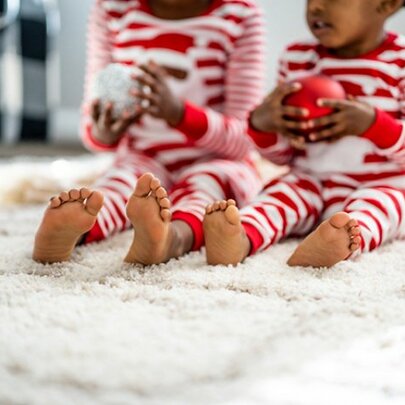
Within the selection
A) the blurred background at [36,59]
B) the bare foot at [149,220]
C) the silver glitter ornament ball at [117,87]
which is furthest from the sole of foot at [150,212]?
the blurred background at [36,59]

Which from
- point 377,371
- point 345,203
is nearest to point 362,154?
point 345,203

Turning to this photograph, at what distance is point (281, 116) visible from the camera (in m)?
1.13

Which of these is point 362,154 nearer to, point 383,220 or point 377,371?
point 383,220

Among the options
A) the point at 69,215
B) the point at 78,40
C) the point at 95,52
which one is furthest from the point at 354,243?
the point at 78,40

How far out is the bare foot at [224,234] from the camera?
0.91 m

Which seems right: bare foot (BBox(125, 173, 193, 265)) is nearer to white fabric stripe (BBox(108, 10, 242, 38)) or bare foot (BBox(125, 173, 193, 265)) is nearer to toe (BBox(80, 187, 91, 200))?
toe (BBox(80, 187, 91, 200))

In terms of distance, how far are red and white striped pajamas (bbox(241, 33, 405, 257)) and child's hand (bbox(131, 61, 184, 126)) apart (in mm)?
136

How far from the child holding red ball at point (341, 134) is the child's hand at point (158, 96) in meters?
0.13

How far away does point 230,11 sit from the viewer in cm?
132

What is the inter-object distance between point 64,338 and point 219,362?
0.15m

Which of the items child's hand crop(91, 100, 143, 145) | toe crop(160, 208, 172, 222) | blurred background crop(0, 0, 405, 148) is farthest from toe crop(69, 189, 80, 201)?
blurred background crop(0, 0, 405, 148)

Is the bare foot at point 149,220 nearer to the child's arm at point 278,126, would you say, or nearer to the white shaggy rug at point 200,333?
the white shaggy rug at point 200,333

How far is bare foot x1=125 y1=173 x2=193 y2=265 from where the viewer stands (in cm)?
89

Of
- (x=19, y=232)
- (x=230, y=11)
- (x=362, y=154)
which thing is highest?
(x=230, y=11)
